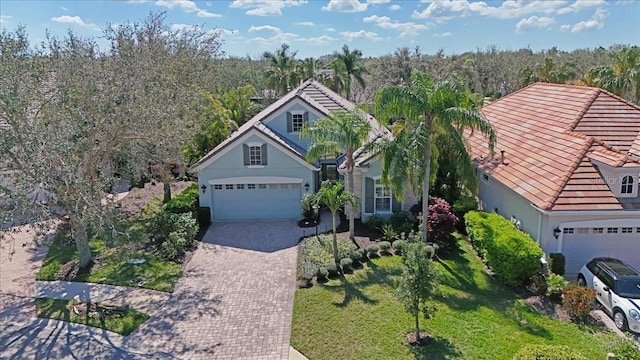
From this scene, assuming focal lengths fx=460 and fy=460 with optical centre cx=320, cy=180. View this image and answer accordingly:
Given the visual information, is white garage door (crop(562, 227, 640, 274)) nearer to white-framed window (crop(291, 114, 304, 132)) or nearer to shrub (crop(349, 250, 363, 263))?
shrub (crop(349, 250, 363, 263))

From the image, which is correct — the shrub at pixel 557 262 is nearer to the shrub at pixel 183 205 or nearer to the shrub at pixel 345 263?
the shrub at pixel 345 263

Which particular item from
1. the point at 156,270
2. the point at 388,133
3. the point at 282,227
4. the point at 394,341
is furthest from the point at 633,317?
the point at 156,270

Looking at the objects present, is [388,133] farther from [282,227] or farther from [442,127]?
[282,227]

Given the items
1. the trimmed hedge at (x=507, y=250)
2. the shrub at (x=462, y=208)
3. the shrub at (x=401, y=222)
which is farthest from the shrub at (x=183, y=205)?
the trimmed hedge at (x=507, y=250)

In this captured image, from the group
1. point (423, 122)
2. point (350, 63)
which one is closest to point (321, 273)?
point (423, 122)

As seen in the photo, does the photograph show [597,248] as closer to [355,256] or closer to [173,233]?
[355,256]

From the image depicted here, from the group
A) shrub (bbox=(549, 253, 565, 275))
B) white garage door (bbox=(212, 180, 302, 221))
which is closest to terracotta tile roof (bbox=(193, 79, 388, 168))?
white garage door (bbox=(212, 180, 302, 221))

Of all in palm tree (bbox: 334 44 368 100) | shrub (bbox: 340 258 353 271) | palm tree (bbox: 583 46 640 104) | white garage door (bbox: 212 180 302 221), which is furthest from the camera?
palm tree (bbox: 334 44 368 100)
